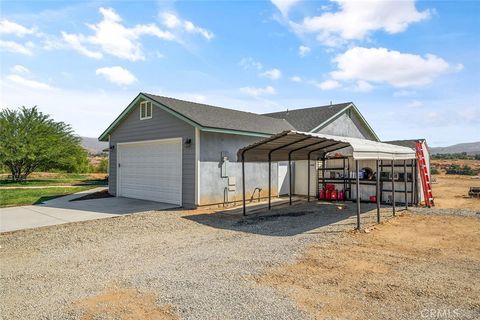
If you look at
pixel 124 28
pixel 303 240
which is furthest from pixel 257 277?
pixel 124 28

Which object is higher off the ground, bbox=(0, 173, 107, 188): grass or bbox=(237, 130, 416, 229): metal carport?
bbox=(237, 130, 416, 229): metal carport

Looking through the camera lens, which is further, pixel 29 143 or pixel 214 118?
pixel 29 143

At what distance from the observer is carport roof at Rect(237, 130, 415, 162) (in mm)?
8453

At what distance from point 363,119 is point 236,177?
11.6m

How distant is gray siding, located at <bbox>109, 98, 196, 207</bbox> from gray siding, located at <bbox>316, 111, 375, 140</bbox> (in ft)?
26.6

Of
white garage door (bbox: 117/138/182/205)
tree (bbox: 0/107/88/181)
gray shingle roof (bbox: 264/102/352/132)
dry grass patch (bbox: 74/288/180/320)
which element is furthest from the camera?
tree (bbox: 0/107/88/181)

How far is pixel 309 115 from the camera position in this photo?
732 inches

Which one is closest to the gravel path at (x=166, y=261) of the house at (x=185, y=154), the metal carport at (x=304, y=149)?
the metal carport at (x=304, y=149)

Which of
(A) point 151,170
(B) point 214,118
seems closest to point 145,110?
Result: (A) point 151,170

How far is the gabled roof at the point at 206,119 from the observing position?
11218 mm

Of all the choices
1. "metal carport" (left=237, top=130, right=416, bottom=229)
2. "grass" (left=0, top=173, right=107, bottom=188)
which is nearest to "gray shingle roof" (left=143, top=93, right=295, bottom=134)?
"metal carport" (left=237, top=130, right=416, bottom=229)

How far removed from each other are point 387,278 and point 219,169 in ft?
25.8

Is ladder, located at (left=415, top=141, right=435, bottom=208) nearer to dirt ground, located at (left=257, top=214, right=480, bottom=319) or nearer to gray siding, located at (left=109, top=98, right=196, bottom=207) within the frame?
dirt ground, located at (left=257, top=214, right=480, bottom=319)

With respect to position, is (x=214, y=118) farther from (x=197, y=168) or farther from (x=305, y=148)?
(x=305, y=148)
